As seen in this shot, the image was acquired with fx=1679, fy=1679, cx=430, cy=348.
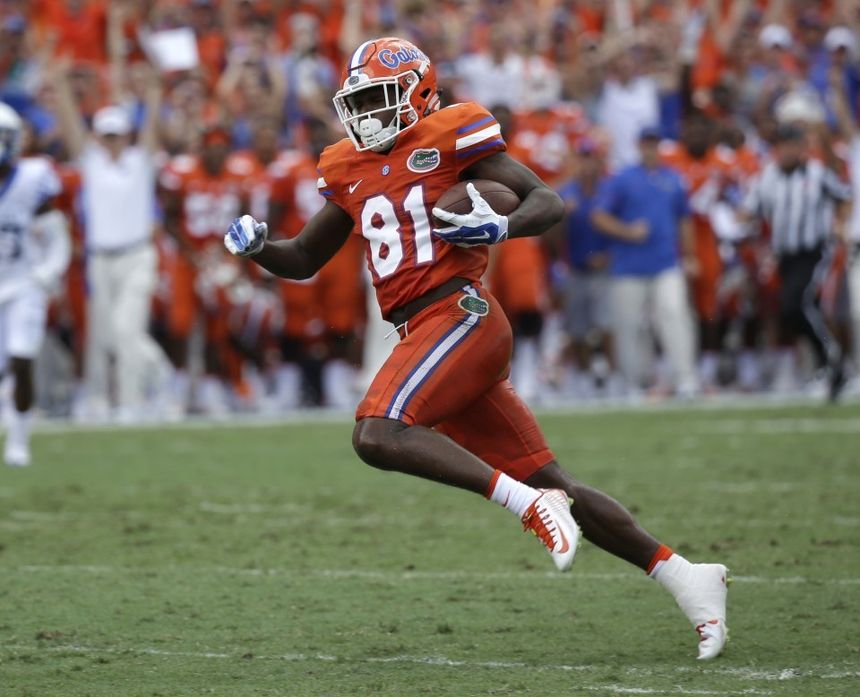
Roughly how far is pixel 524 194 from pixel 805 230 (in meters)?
7.29

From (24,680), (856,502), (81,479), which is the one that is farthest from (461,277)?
(81,479)

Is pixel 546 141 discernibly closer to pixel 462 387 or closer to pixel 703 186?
pixel 703 186

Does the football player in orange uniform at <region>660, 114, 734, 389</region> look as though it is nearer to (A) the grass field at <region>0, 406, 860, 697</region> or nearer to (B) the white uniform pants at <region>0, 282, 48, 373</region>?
(A) the grass field at <region>0, 406, 860, 697</region>

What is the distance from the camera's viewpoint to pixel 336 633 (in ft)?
15.2

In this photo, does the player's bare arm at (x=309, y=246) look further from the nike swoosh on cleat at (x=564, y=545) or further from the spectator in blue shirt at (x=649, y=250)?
the spectator in blue shirt at (x=649, y=250)

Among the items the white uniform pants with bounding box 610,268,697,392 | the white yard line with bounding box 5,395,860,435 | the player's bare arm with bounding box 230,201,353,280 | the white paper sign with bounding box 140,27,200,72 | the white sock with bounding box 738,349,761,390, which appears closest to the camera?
the player's bare arm with bounding box 230,201,353,280

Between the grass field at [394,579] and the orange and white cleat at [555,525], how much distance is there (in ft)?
0.98

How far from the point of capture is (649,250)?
1191 centimetres

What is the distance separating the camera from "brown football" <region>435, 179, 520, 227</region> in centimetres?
438

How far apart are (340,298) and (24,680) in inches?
317

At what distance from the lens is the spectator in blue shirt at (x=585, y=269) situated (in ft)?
39.8

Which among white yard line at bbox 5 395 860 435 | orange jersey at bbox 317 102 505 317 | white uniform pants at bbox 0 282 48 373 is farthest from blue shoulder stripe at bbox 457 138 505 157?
white yard line at bbox 5 395 860 435

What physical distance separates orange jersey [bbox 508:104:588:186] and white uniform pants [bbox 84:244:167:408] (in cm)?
288

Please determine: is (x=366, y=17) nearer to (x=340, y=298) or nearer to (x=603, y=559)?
(x=340, y=298)
